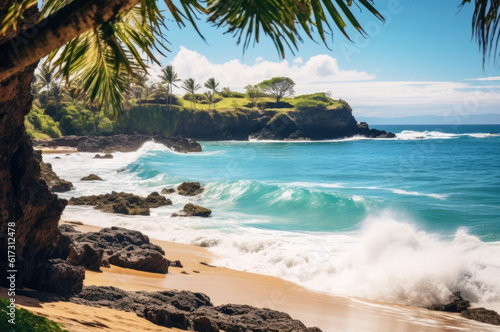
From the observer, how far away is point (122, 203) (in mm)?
17625

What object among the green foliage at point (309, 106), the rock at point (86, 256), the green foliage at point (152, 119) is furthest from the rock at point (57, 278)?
the green foliage at point (309, 106)

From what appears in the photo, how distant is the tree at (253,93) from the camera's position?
97.1 meters

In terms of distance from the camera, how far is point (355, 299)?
31.0ft

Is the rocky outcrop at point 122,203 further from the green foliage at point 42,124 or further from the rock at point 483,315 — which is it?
the green foliage at point 42,124

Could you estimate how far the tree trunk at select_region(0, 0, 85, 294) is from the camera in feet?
16.9

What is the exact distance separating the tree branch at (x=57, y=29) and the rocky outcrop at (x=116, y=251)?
5.49 m

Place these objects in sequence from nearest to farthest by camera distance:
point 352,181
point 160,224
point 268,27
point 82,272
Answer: point 268,27
point 82,272
point 160,224
point 352,181

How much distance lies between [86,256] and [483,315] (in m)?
6.64

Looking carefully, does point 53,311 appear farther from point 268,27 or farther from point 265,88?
point 265,88

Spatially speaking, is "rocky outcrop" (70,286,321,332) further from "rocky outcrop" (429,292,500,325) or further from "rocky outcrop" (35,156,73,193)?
"rocky outcrop" (35,156,73,193)

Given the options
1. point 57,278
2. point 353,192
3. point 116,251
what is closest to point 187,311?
point 57,278

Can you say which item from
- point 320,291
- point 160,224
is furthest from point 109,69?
point 160,224

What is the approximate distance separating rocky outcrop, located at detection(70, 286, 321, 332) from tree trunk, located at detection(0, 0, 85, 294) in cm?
42

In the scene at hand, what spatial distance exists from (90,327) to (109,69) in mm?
Answer: 2325
